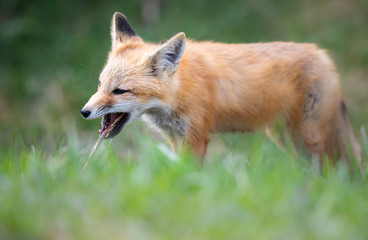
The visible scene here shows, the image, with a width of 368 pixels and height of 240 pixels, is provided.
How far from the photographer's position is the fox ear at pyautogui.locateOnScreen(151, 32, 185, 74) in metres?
4.38

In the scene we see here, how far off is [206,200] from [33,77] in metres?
7.62

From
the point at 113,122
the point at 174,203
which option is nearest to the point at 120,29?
the point at 113,122

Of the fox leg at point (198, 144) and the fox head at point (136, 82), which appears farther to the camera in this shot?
the fox leg at point (198, 144)

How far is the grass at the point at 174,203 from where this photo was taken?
8.05 ft

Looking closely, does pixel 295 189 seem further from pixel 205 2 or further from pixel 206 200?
pixel 205 2

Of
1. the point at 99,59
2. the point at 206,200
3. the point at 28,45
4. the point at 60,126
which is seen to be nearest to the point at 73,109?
the point at 60,126

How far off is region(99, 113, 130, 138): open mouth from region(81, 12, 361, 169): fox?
1cm

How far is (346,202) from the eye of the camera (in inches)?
114

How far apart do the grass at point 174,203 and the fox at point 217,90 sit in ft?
3.70

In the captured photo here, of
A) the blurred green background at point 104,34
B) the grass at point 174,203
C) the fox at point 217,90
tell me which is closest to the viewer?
the grass at point 174,203

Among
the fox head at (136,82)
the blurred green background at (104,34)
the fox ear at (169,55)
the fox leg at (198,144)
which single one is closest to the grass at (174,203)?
the fox head at (136,82)

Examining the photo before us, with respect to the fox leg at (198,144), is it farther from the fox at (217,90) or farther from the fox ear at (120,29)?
the fox ear at (120,29)

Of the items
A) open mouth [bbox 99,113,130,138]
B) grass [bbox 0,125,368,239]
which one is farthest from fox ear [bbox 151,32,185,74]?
grass [bbox 0,125,368,239]

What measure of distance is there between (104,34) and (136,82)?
5.69m
